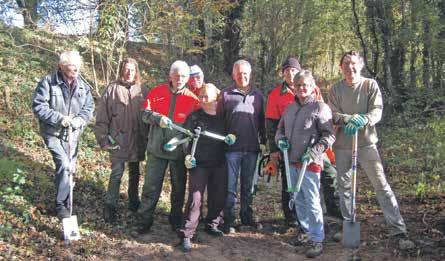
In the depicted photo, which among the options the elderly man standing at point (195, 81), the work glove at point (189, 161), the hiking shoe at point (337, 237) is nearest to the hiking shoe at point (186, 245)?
the work glove at point (189, 161)

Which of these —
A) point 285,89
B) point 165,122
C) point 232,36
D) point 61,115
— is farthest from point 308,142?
point 232,36

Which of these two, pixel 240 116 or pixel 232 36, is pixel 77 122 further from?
pixel 232 36

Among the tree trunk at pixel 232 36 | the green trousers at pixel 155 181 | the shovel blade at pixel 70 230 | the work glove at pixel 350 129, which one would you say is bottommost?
the shovel blade at pixel 70 230

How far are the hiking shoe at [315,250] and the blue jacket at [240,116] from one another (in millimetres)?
1428

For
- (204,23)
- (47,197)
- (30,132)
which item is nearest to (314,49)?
(204,23)

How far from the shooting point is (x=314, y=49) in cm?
1708

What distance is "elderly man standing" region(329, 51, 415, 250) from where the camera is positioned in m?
5.24

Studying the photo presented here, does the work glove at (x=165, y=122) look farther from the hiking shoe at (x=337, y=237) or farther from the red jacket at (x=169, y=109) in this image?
the hiking shoe at (x=337, y=237)

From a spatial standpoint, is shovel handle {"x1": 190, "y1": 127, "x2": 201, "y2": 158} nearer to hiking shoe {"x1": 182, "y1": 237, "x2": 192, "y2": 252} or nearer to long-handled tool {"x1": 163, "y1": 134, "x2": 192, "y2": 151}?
long-handled tool {"x1": 163, "y1": 134, "x2": 192, "y2": 151}

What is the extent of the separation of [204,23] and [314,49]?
592 cm

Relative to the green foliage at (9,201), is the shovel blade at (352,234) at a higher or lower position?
lower

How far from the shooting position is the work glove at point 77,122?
550 centimetres

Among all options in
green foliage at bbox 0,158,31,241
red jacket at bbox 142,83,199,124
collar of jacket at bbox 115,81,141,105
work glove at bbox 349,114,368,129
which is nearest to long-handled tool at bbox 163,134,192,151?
red jacket at bbox 142,83,199,124

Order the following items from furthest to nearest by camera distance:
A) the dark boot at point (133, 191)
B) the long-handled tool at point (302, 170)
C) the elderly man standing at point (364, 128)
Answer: the dark boot at point (133, 191) → the elderly man standing at point (364, 128) → the long-handled tool at point (302, 170)
